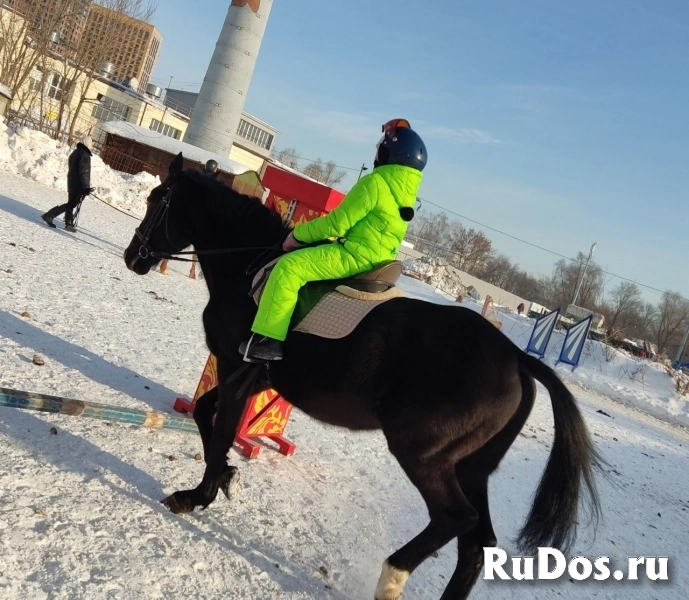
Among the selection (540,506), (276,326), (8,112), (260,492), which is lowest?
(260,492)

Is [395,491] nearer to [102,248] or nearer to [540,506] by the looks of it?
[540,506]

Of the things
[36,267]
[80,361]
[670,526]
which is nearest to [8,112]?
[36,267]

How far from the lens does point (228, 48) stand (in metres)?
31.9

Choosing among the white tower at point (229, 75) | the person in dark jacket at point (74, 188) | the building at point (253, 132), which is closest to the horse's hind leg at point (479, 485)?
the person in dark jacket at point (74, 188)

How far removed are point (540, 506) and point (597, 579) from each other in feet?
6.37

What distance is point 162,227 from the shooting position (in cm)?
445

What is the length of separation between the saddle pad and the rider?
0.45 feet

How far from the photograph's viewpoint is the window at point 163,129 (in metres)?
52.1

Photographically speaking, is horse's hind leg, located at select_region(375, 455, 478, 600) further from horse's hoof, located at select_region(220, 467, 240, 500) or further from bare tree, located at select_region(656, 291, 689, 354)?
bare tree, located at select_region(656, 291, 689, 354)

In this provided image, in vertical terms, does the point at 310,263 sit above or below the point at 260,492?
above

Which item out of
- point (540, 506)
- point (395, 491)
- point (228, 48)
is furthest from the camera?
point (228, 48)

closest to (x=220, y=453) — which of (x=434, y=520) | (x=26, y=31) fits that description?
(x=434, y=520)

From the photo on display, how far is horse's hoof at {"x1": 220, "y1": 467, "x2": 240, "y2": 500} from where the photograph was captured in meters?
4.04

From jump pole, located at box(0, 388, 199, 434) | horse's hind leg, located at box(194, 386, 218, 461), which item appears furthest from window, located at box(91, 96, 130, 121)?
horse's hind leg, located at box(194, 386, 218, 461)
